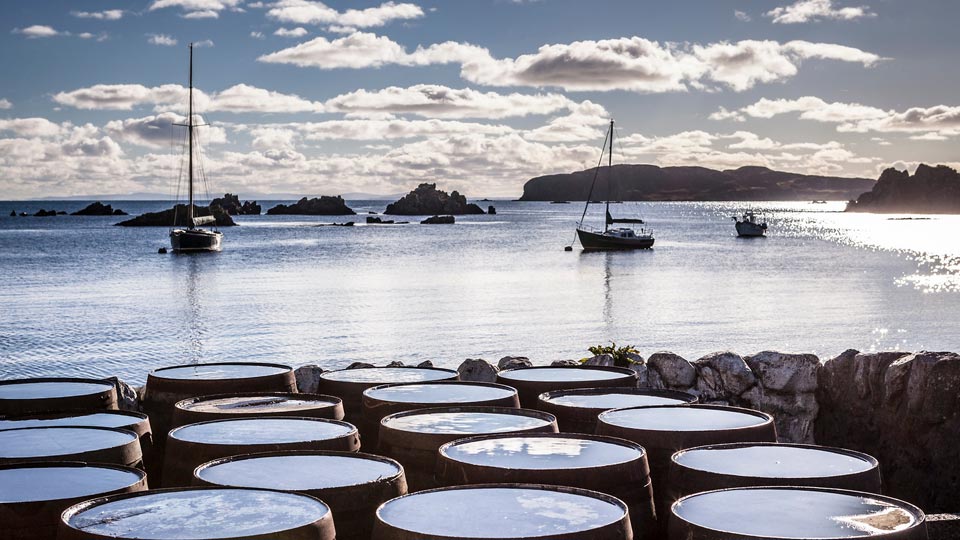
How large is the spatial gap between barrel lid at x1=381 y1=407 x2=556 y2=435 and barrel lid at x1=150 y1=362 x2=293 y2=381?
5.81 feet

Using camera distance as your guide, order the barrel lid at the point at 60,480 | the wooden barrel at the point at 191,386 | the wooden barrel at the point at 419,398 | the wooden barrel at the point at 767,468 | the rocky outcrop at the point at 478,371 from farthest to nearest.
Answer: the rocky outcrop at the point at 478,371, the wooden barrel at the point at 191,386, the wooden barrel at the point at 419,398, the wooden barrel at the point at 767,468, the barrel lid at the point at 60,480

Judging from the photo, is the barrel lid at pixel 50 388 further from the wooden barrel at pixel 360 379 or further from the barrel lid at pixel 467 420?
the barrel lid at pixel 467 420

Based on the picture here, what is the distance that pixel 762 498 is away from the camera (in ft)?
14.3

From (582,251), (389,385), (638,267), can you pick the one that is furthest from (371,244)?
(389,385)

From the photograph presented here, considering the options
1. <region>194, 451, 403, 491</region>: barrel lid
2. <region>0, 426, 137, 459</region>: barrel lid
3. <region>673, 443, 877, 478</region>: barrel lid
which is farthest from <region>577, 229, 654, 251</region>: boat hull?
<region>194, 451, 403, 491</region>: barrel lid

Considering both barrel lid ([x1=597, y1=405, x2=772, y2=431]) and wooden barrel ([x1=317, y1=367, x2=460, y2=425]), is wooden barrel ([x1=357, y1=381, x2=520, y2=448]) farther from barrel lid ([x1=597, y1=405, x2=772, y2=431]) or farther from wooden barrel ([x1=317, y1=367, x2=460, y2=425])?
barrel lid ([x1=597, y1=405, x2=772, y2=431])

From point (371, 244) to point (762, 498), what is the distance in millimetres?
107813

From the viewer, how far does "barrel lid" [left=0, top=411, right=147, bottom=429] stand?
6139 mm

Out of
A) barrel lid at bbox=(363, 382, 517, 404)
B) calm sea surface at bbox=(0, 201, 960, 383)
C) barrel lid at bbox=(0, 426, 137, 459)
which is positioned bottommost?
calm sea surface at bbox=(0, 201, 960, 383)

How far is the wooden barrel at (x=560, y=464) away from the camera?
459 centimetres

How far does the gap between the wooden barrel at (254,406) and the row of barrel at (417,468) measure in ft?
0.06

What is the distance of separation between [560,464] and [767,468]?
39.6 inches

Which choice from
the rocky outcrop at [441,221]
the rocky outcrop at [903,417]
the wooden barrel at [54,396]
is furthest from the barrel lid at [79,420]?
the rocky outcrop at [441,221]

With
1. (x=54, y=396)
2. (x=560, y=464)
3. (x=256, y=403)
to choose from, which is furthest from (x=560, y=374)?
(x=54, y=396)
